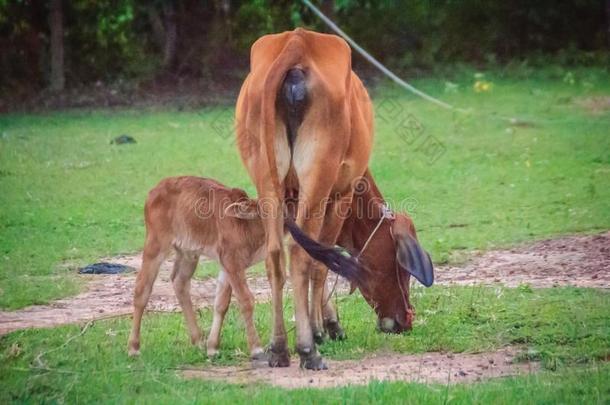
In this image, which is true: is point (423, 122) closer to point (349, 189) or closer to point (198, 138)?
point (198, 138)

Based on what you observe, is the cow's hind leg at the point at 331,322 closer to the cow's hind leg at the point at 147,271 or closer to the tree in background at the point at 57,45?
the cow's hind leg at the point at 147,271

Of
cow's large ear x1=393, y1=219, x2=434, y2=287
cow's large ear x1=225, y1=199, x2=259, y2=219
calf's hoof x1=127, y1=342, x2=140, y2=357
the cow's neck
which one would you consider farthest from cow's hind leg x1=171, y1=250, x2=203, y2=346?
cow's large ear x1=393, y1=219, x2=434, y2=287

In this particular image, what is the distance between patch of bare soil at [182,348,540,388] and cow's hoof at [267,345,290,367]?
0.05 meters

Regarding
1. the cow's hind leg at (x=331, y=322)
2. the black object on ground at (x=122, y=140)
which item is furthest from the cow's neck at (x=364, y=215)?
the black object on ground at (x=122, y=140)

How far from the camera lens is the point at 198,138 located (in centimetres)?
1775

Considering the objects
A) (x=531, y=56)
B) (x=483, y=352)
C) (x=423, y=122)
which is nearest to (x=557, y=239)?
(x=483, y=352)

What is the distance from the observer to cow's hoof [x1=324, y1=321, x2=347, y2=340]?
8047 millimetres

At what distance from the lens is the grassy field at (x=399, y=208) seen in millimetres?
6691

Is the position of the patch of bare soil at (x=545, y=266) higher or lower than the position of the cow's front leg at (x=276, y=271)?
lower

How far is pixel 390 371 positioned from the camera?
277 inches

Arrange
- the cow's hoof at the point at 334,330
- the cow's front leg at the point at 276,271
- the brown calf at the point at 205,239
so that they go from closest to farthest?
the cow's front leg at the point at 276,271
the brown calf at the point at 205,239
the cow's hoof at the point at 334,330

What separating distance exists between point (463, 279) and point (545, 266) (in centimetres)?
74

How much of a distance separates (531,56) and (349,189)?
52.7 ft

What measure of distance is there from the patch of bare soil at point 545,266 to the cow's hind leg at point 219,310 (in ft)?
8.63
